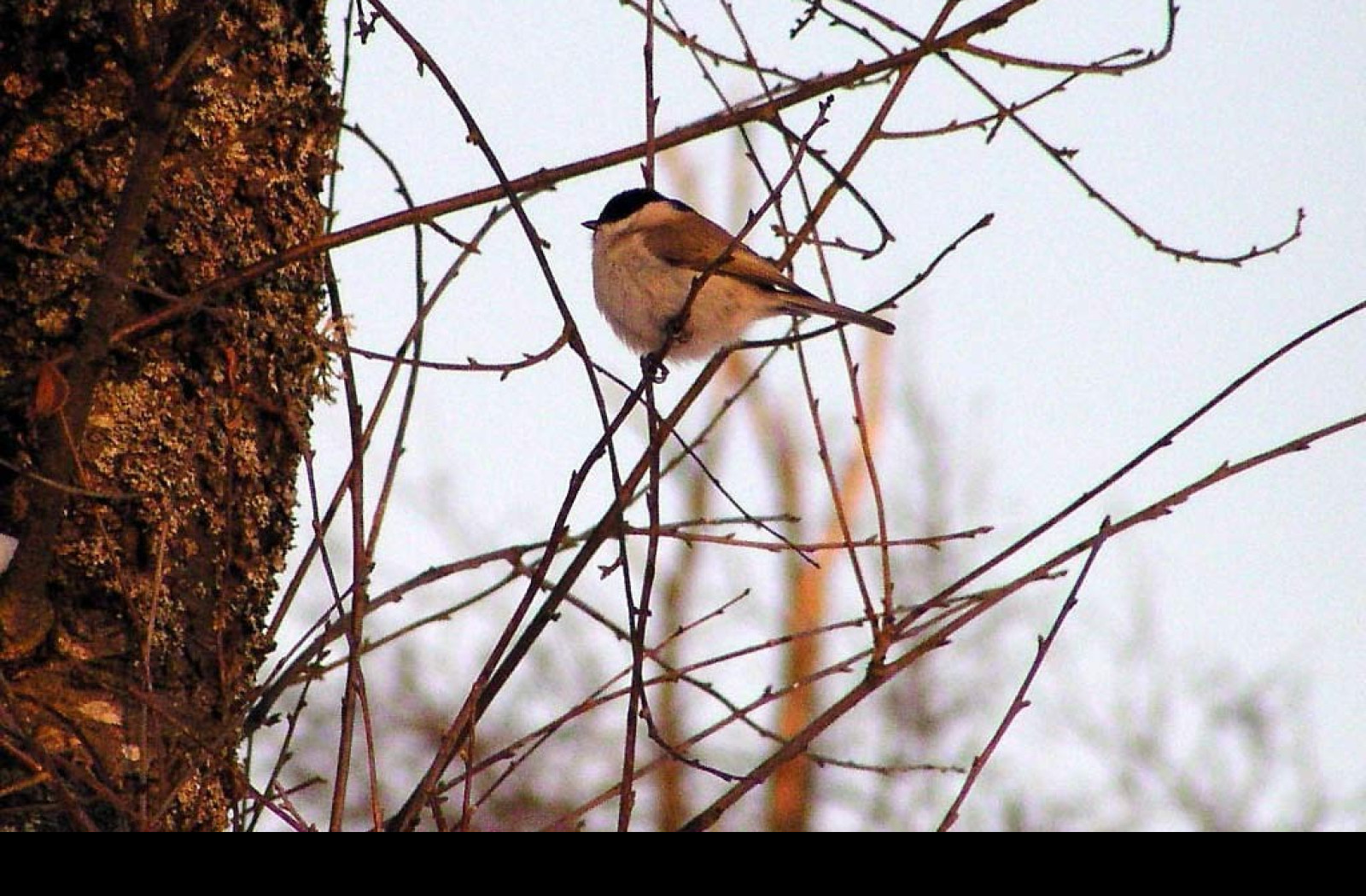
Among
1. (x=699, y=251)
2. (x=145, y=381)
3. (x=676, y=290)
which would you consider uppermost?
(x=699, y=251)

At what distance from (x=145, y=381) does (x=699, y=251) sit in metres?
2.06

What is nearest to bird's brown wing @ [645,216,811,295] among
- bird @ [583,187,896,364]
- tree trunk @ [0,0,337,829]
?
bird @ [583,187,896,364]

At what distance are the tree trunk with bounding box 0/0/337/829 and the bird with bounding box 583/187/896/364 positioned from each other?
155 cm

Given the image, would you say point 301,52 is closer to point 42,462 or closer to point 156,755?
point 42,462

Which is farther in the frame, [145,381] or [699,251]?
[699,251]

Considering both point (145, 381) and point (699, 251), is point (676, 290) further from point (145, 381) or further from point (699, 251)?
point (145, 381)

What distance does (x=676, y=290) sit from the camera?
3.94 meters

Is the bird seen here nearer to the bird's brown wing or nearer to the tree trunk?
the bird's brown wing

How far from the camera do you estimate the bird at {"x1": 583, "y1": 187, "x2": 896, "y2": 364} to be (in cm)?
390

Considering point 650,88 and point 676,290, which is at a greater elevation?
point 676,290

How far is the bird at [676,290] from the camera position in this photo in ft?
12.8

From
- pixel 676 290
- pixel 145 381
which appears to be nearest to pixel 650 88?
pixel 145 381
